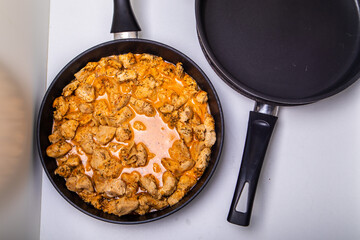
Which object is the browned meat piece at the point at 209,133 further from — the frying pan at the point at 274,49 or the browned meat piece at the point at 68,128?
the browned meat piece at the point at 68,128

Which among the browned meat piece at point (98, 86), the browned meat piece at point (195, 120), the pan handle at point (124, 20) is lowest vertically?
the browned meat piece at point (195, 120)

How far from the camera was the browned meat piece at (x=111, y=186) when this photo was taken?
2.84 ft

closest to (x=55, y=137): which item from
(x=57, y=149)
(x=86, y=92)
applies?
(x=57, y=149)

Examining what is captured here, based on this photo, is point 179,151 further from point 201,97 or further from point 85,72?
point 85,72

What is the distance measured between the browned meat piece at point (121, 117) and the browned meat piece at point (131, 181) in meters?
0.14

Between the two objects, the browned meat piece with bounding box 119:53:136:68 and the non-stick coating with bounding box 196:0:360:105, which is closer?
the non-stick coating with bounding box 196:0:360:105

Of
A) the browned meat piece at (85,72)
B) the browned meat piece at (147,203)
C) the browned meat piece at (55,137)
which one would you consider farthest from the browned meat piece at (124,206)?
the browned meat piece at (85,72)

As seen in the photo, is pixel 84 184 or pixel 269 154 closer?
pixel 84 184

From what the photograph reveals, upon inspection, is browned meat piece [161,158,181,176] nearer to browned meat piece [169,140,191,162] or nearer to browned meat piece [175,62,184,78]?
browned meat piece [169,140,191,162]

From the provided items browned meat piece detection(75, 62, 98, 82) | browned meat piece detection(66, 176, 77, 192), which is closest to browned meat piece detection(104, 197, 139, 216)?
browned meat piece detection(66, 176, 77, 192)

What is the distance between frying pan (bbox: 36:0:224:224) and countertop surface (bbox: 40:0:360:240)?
0.10 metres

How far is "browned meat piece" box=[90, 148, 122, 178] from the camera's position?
0.87 meters

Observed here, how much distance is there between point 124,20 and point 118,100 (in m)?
0.21

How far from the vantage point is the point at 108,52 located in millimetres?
932
